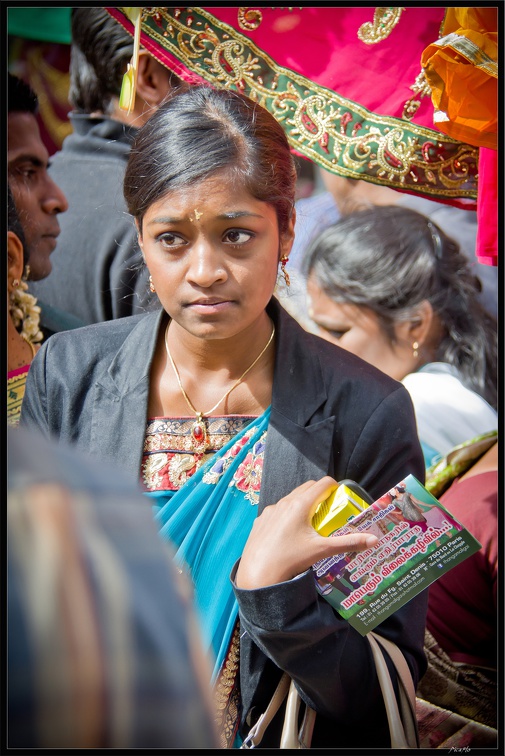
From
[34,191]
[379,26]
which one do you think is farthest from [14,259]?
[379,26]

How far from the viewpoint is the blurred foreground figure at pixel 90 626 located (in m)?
0.68

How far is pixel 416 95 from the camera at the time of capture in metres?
2.56

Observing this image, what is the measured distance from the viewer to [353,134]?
2.60 meters

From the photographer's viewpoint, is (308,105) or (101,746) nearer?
(101,746)

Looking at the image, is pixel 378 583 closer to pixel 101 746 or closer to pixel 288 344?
pixel 288 344

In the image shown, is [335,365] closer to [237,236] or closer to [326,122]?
[237,236]

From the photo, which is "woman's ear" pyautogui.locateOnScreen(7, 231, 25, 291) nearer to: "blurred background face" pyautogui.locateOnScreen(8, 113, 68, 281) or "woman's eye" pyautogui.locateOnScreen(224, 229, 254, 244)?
"blurred background face" pyautogui.locateOnScreen(8, 113, 68, 281)

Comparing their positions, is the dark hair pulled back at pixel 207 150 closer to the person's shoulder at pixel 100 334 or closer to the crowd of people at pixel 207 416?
the crowd of people at pixel 207 416

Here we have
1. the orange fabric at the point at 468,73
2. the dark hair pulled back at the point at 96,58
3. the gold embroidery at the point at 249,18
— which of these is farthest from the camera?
the dark hair pulled back at the point at 96,58

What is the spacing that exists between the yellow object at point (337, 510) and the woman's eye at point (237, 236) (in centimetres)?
56

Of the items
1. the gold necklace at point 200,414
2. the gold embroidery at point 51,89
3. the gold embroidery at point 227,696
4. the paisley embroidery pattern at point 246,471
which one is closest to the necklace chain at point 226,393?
the gold necklace at point 200,414

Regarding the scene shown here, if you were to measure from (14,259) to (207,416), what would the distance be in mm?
969

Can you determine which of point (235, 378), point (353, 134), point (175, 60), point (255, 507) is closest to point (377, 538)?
point (255, 507)

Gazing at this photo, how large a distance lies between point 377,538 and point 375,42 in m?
1.51
